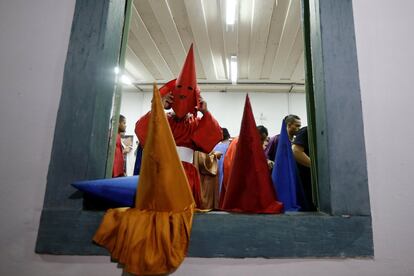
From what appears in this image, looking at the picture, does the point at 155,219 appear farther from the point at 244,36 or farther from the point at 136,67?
the point at 136,67

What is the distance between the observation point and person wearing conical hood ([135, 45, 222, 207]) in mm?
1625

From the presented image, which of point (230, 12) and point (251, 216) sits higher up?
point (230, 12)

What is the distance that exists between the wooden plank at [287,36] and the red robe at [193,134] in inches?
88.7

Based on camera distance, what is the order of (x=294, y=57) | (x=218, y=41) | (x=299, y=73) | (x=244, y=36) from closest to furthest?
(x=244, y=36) → (x=218, y=41) → (x=294, y=57) → (x=299, y=73)

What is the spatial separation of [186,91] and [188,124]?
0.22 m

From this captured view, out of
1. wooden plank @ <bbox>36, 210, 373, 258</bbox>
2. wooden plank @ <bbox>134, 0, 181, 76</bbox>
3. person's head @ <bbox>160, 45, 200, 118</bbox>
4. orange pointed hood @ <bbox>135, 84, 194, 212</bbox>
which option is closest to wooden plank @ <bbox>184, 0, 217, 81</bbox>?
wooden plank @ <bbox>134, 0, 181, 76</bbox>

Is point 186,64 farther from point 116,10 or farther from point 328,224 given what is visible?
point 328,224

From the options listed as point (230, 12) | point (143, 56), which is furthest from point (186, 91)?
point (143, 56)

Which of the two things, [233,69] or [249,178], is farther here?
[233,69]

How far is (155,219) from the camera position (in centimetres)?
82

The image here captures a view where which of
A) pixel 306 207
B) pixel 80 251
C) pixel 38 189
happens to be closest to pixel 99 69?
pixel 38 189

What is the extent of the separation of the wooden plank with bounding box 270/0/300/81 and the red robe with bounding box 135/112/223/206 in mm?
2252

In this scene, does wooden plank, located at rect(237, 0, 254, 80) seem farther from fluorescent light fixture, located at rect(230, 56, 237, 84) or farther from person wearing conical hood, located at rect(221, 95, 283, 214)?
person wearing conical hood, located at rect(221, 95, 283, 214)

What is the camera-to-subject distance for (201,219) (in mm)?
904
